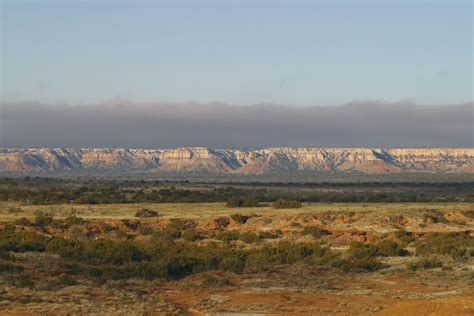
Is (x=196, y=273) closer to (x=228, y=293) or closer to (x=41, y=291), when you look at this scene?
(x=228, y=293)

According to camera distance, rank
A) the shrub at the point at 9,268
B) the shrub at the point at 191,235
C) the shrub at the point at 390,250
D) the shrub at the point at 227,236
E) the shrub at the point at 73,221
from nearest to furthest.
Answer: the shrub at the point at 9,268, the shrub at the point at 390,250, the shrub at the point at 227,236, the shrub at the point at 191,235, the shrub at the point at 73,221

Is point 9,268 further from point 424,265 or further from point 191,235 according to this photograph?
point 424,265

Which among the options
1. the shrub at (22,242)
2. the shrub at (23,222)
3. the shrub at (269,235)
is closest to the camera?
the shrub at (22,242)

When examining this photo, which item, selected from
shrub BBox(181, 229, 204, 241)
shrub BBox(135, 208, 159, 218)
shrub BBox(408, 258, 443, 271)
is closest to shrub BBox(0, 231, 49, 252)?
shrub BBox(181, 229, 204, 241)

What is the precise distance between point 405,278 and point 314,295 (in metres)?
6.34

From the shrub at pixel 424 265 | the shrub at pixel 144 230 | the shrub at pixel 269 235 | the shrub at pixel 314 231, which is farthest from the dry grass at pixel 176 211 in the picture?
the shrub at pixel 424 265

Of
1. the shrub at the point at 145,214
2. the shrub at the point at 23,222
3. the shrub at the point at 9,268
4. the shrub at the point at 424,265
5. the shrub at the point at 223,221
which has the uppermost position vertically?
the shrub at the point at 9,268

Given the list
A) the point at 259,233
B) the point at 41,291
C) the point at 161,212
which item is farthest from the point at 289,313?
the point at 161,212

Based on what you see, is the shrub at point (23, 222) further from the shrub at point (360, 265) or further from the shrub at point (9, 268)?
the shrub at point (360, 265)

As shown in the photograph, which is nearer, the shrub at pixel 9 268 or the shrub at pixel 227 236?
the shrub at pixel 9 268

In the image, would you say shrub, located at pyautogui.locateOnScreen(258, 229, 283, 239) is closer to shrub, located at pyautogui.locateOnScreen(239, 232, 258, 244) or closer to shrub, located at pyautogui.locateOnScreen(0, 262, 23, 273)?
shrub, located at pyautogui.locateOnScreen(239, 232, 258, 244)

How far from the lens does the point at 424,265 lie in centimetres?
3534

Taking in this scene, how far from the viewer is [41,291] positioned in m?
27.2

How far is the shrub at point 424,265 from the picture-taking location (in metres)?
35.2
